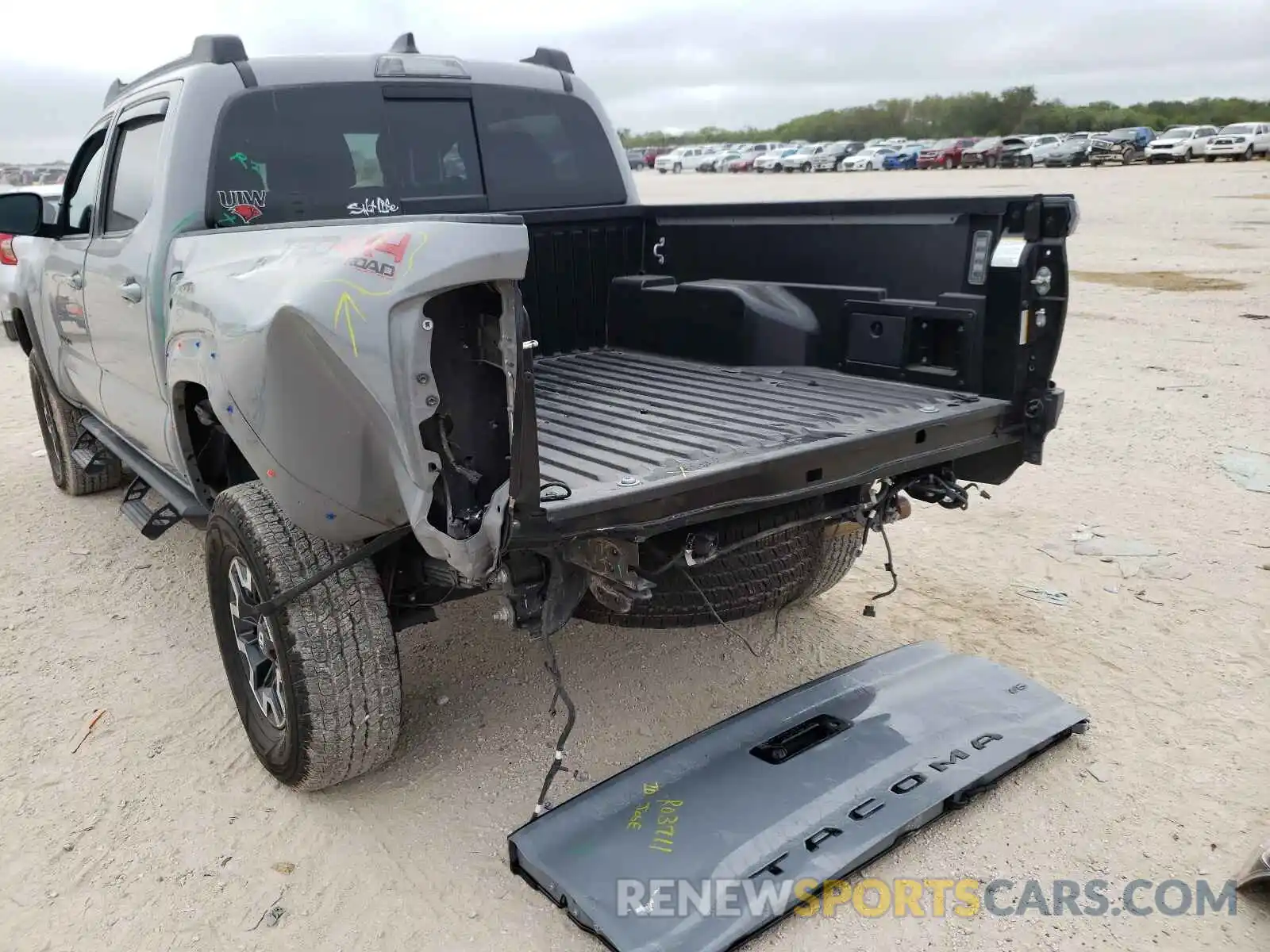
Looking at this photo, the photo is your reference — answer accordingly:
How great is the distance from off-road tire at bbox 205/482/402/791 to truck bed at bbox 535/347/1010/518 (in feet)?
2.21

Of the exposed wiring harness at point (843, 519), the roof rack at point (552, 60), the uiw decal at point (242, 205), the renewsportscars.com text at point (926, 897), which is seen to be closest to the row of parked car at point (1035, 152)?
the roof rack at point (552, 60)

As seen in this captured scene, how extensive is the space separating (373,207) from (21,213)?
1640 mm

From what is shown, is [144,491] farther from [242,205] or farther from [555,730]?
[555,730]

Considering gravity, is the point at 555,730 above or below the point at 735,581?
below

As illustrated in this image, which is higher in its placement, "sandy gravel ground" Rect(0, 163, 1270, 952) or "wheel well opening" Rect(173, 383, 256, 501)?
"wheel well opening" Rect(173, 383, 256, 501)

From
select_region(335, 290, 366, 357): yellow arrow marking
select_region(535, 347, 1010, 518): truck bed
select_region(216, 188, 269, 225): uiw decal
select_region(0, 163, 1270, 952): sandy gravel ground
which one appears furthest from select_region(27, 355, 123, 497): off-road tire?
select_region(335, 290, 366, 357): yellow arrow marking

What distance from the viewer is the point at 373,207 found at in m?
3.89

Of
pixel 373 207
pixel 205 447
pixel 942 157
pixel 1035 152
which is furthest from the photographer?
→ pixel 942 157

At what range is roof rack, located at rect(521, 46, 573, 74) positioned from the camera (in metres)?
4.76

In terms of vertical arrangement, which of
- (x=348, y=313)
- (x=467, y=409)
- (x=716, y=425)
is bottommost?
(x=716, y=425)

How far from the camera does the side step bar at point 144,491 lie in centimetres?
361

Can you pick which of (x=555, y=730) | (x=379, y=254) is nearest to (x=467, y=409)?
(x=379, y=254)

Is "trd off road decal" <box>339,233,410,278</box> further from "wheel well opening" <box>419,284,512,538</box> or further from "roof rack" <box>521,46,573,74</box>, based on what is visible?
"roof rack" <box>521,46,573,74</box>

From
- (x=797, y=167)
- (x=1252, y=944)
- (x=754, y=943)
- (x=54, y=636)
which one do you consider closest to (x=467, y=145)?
(x=54, y=636)
